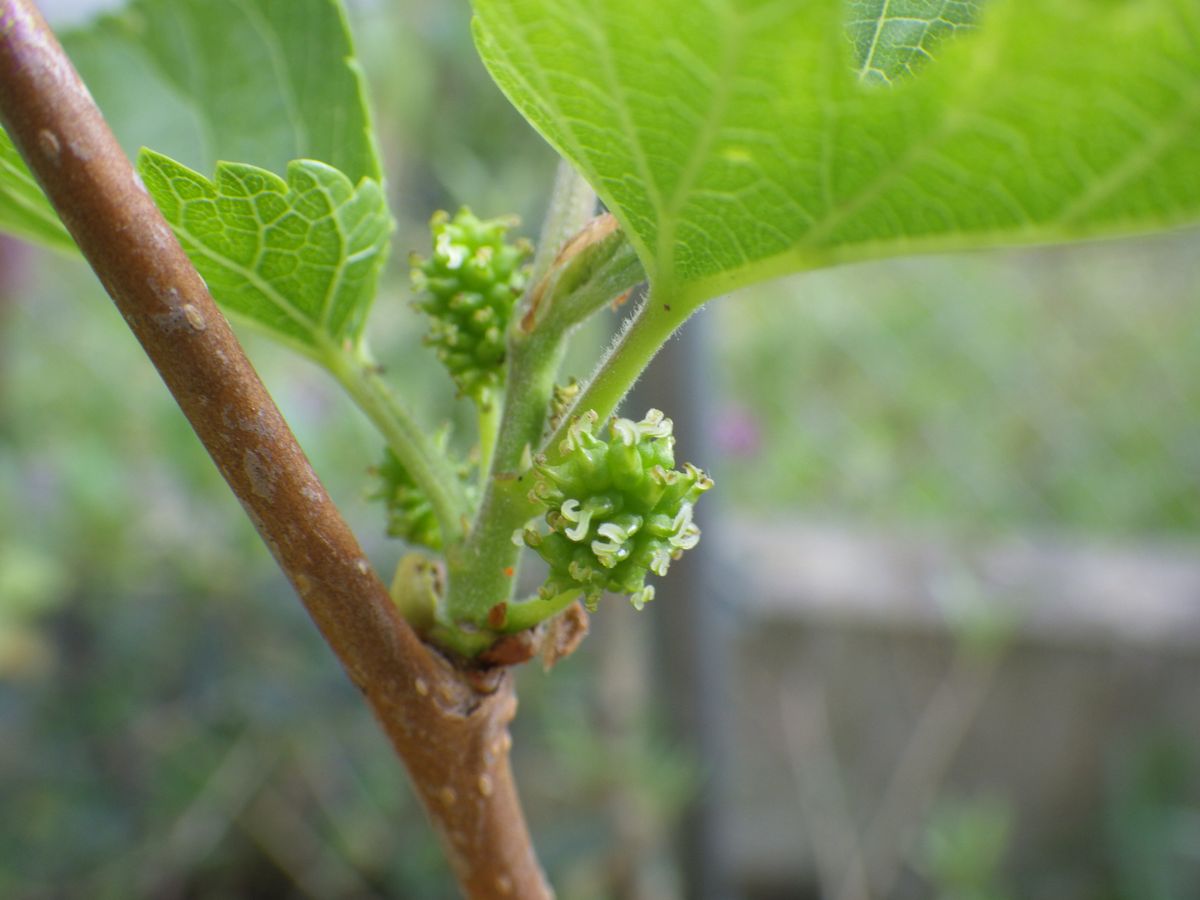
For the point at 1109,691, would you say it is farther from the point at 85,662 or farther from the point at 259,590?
the point at 85,662

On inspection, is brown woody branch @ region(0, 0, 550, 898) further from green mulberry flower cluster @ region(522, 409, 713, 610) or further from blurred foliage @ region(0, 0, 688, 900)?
blurred foliage @ region(0, 0, 688, 900)

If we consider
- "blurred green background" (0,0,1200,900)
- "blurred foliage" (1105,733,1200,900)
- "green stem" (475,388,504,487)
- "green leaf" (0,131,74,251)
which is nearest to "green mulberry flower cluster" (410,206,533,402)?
"green stem" (475,388,504,487)

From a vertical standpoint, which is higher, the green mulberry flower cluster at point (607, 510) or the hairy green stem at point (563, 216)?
the hairy green stem at point (563, 216)

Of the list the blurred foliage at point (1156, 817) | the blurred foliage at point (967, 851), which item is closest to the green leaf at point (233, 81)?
the blurred foliage at point (967, 851)

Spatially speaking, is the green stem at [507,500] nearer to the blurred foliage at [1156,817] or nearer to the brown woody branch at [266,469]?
the brown woody branch at [266,469]

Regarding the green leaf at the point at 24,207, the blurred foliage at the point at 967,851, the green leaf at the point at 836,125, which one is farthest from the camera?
the blurred foliage at the point at 967,851

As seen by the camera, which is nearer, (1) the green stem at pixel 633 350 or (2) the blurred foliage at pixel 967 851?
(1) the green stem at pixel 633 350

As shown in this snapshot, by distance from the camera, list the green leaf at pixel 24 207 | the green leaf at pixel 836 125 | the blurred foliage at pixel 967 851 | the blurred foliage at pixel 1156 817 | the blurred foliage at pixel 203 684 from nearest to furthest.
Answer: the green leaf at pixel 836 125 < the green leaf at pixel 24 207 < the blurred foliage at pixel 203 684 < the blurred foliage at pixel 967 851 < the blurred foliage at pixel 1156 817

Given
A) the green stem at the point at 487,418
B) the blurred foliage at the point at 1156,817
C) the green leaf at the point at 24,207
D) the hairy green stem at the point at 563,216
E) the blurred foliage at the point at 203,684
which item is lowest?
the blurred foliage at the point at 1156,817

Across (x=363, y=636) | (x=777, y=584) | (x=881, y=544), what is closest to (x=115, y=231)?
(x=363, y=636)
